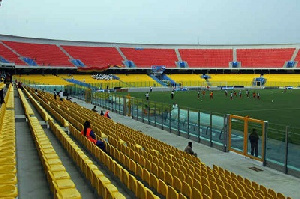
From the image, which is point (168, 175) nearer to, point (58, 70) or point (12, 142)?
point (12, 142)

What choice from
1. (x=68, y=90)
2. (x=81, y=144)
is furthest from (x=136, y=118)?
(x=68, y=90)

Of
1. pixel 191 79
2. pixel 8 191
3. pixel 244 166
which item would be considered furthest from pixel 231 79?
pixel 8 191

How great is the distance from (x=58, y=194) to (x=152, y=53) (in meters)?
77.7

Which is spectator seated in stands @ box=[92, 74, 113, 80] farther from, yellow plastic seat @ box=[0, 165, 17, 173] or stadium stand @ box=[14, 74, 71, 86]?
yellow plastic seat @ box=[0, 165, 17, 173]

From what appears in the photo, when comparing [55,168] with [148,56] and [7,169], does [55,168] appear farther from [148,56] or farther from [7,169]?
[148,56]

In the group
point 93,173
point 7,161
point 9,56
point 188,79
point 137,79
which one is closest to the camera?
point 7,161

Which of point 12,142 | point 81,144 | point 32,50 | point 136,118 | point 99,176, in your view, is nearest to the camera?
point 99,176

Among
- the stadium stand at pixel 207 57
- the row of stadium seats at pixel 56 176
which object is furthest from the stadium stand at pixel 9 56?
the row of stadium seats at pixel 56 176

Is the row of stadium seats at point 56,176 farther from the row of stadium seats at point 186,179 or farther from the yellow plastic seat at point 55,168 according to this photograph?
the row of stadium seats at point 186,179

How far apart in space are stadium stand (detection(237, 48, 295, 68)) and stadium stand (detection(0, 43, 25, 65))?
4948cm

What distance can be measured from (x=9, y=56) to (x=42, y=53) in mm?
8774

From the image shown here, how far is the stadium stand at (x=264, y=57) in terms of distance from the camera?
78125 millimetres

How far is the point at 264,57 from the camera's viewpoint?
8106 cm

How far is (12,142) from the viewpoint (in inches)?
308
